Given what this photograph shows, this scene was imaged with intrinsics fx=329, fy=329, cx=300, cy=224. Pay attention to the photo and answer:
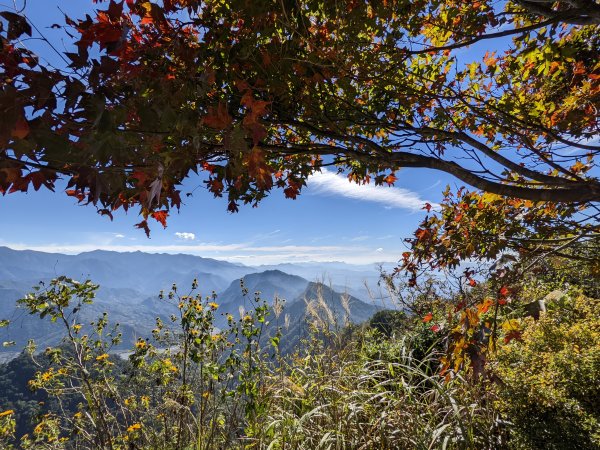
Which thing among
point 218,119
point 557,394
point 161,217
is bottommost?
point 557,394

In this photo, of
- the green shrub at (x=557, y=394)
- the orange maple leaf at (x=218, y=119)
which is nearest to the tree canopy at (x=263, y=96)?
the orange maple leaf at (x=218, y=119)

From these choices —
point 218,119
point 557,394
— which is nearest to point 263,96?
point 218,119

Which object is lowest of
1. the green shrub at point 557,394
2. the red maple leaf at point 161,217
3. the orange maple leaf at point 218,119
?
the green shrub at point 557,394

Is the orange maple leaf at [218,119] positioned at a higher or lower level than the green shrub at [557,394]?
higher

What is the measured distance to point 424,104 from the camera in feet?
9.52

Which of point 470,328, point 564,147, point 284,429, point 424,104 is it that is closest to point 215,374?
point 284,429

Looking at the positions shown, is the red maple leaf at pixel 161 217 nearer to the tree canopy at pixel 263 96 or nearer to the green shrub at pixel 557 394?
the tree canopy at pixel 263 96

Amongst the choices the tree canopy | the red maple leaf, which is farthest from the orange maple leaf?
the red maple leaf

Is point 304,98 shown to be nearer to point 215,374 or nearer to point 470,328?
point 470,328

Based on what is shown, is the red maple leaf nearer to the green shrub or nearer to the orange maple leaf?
the orange maple leaf

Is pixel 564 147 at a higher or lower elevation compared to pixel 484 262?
higher

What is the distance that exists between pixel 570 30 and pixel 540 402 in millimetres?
3054

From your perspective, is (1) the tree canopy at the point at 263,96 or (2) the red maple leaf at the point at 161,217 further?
(2) the red maple leaf at the point at 161,217

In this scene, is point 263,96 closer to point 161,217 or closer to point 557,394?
point 161,217
